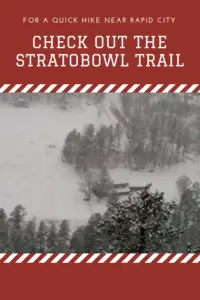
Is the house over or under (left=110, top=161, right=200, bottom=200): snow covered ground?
under

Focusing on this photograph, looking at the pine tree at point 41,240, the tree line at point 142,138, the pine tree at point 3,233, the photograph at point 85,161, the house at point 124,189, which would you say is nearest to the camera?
the pine tree at point 41,240

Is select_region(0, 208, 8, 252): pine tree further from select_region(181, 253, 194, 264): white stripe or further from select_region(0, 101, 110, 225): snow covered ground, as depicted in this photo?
select_region(181, 253, 194, 264): white stripe

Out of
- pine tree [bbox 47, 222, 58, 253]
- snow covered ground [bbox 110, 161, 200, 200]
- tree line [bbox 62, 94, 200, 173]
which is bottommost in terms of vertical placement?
pine tree [bbox 47, 222, 58, 253]

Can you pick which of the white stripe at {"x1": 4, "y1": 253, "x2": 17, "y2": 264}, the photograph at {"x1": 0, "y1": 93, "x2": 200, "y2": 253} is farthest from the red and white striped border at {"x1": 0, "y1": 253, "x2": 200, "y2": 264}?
the photograph at {"x1": 0, "y1": 93, "x2": 200, "y2": 253}

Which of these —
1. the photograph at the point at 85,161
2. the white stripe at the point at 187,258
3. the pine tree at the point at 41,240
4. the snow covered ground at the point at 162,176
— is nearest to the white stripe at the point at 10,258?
the white stripe at the point at 187,258

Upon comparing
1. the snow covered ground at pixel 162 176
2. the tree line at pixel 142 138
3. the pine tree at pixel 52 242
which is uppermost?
the tree line at pixel 142 138

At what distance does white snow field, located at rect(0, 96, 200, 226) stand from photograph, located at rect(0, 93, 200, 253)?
3.3 inches

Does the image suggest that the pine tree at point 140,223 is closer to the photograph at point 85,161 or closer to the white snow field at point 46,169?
the photograph at point 85,161

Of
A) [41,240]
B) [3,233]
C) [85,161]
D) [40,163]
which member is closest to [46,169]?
[40,163]

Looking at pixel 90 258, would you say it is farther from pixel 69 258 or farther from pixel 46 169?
pixel 46 169

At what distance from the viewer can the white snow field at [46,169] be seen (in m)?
31.6

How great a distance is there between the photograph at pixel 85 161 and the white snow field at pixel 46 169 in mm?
83

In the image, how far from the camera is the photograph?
Answer: 25.2 meters

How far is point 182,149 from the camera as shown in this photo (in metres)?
41.4
